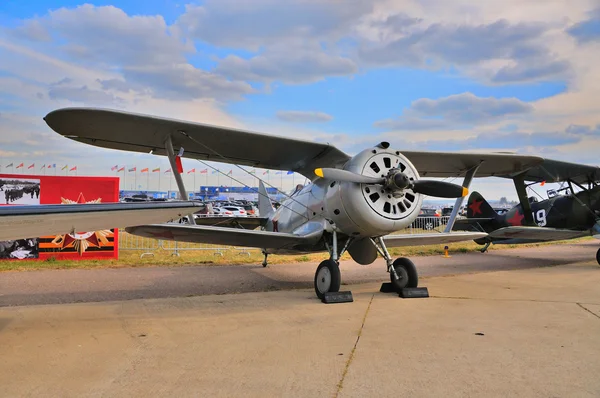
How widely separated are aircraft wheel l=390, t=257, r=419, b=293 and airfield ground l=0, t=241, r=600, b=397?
1.35 ft

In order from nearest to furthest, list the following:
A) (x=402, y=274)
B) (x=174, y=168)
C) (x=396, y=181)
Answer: (x=396, y=181) < (x=174, y=168) < (x=402, y=274)

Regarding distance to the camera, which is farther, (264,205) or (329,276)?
(264,205)

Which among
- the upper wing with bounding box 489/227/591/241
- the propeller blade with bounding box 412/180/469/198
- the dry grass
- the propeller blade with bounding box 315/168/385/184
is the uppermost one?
the propeller blade with bounding box 315/168/385/184

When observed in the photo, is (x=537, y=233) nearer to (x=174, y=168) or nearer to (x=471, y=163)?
(x=471, y=163)

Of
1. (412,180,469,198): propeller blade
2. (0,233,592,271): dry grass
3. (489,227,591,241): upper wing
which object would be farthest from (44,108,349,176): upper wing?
(489,227,591,241): upper wing

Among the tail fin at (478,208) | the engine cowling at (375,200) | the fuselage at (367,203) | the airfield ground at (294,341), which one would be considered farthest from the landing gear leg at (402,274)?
the tail fin at (478,208)

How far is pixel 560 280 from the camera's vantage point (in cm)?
898

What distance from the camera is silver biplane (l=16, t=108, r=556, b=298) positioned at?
651 cm

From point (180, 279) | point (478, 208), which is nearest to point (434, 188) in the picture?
point (180, 279)

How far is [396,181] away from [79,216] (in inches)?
178

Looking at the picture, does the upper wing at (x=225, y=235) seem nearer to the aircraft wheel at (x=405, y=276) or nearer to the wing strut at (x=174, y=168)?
the wing strut at (x=174, y=168)

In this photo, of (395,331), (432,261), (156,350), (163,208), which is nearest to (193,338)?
(156,350)

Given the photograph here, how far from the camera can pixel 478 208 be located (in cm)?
1645

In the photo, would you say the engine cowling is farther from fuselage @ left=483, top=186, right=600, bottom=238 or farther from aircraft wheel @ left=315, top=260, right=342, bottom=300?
fuselage @ left=483, top=186, right=600, bottom=238
